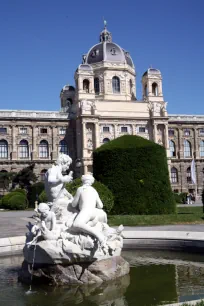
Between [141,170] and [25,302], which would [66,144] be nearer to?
[141,170]

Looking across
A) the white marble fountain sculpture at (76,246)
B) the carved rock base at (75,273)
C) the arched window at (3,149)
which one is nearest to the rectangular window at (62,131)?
the arched window at (3,149)

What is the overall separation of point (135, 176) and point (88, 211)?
12183 millimetres

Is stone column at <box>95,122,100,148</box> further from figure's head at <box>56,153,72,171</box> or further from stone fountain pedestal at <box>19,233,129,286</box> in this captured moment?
stone fountain pedestal at <box>19,233,129,286</box>

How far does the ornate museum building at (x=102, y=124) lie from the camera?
1979 inches

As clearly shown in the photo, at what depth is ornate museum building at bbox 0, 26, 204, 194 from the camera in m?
50.3

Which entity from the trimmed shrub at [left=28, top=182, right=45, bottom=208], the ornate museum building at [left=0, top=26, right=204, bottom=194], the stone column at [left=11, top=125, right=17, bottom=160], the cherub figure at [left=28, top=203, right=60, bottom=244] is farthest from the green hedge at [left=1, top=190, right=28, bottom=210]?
the cherub figure at [left=28, top=203, right=60, bottom=244]

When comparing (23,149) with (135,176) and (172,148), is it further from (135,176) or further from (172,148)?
(135,176)

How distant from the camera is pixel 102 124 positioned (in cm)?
5131

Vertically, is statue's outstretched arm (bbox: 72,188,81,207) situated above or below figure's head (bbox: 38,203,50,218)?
above

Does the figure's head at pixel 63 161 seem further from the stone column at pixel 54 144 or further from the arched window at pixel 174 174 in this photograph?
the arched window at pixel 174 174

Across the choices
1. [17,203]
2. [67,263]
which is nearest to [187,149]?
[17,203]

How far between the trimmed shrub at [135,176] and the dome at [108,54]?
3956 cm

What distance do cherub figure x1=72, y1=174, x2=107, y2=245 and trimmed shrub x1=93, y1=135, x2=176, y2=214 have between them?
11.3 metres

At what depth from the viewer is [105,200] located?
1552cm
